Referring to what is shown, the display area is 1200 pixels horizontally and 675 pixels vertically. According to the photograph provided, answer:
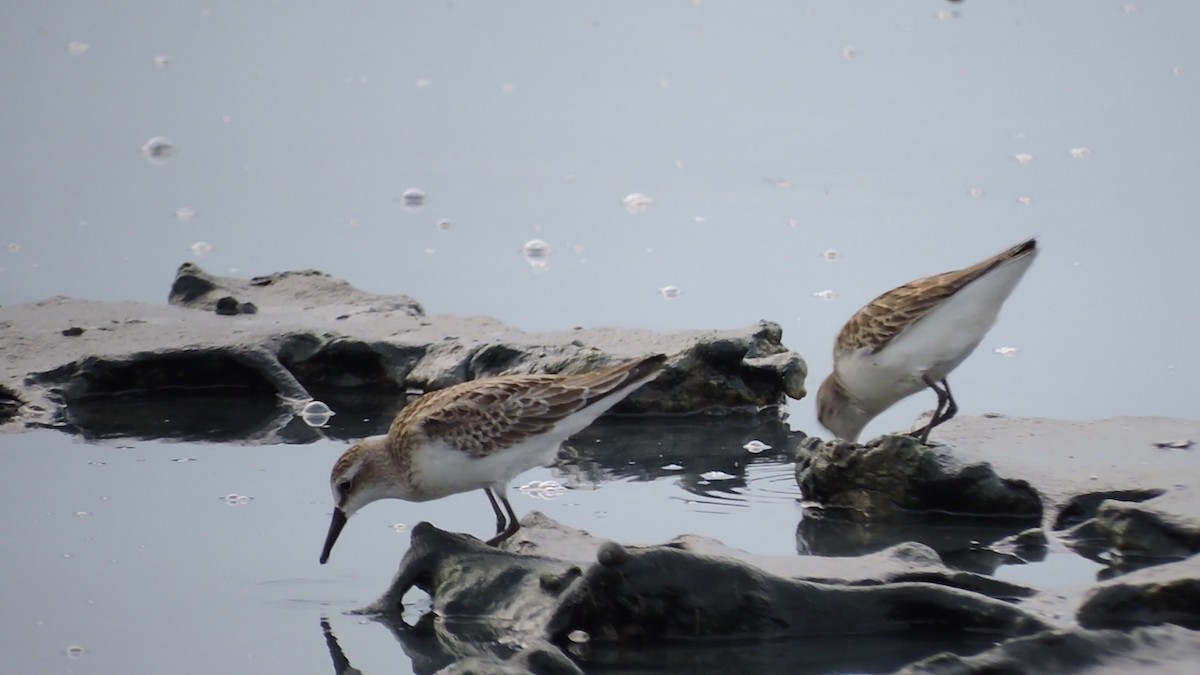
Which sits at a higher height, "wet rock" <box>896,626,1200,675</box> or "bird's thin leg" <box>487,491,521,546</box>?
"wet rock" <box>896,626,1200,675</box>

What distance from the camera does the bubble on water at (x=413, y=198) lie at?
13438 millimetres

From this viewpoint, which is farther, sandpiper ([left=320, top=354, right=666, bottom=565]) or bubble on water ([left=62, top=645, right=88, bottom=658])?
sandpiper ([left=320, top=354, right=666, bottom=565])

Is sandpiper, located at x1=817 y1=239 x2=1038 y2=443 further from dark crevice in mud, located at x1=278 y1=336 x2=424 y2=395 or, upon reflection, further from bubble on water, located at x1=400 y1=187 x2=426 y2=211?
bubble on water, located at x1=400 y1=187 x2=426 y2=211

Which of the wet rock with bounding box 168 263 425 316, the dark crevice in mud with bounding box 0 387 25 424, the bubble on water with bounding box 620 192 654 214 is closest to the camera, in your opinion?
the dark crevice in mud with bounding box 0 387 25 424

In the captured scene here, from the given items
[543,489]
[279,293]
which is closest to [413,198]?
[279,293]

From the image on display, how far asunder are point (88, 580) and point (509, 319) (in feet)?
14.3

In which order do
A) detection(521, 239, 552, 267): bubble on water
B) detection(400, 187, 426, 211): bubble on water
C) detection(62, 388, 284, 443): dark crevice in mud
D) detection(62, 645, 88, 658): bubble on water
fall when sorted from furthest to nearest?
detection(400, 187, 426, 211): bubble on water
detection(521, 239, 552, 267): bubble on water
detection(62, 388, 284, 443): dark crevice in mud
detection(62, 645, 88, 658): bubble on water

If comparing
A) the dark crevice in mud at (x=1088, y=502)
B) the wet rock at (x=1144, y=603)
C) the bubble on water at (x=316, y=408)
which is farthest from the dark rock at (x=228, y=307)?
the wet rock at (x=1144, y=603)

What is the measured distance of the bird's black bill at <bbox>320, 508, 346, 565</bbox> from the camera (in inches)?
275

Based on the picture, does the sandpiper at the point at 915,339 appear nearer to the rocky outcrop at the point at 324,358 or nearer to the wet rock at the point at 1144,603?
the rocky outcrop at the point at 324,358

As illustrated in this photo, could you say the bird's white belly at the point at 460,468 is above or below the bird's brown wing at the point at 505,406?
below

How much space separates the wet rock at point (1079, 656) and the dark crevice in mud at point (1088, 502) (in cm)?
169

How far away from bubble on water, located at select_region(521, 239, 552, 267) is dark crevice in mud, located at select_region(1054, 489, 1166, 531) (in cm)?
499

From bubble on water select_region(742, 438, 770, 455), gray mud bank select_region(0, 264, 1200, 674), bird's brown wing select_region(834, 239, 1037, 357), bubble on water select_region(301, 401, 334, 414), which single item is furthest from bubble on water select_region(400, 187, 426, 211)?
bird's brown wing select_region(834, 239, 1037, 357)
